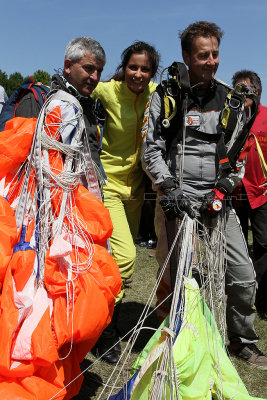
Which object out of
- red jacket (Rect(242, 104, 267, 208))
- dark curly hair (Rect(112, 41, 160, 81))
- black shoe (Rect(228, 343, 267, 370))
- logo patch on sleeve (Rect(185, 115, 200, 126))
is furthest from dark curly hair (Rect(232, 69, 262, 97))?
black shoe (Rect(228, 343, 267, 370))

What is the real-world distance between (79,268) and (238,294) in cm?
132

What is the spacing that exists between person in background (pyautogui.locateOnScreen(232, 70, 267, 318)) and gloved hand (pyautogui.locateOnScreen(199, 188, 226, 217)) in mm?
1475

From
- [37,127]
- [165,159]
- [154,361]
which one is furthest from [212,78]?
[154,361]

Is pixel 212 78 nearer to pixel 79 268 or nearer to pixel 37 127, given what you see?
pixel 37 127

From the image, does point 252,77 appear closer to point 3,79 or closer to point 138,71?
point 138,71

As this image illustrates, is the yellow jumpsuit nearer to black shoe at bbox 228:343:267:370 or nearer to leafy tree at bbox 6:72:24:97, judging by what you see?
black shoe at bbox 228:343:267:370

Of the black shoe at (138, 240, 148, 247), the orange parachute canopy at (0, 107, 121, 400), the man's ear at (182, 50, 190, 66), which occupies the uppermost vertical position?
the man's ear at (182, 50, 190, 66)

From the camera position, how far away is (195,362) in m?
2.14

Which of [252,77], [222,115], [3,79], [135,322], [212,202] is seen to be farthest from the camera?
[3,79]

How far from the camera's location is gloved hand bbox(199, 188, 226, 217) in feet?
9.12

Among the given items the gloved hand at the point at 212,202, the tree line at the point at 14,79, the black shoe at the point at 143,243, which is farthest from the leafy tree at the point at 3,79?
the gloved hand at the point at 212,202

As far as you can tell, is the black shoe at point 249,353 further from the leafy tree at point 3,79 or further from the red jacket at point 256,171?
the leafy tree at point 3,79

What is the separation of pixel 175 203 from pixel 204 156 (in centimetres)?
47

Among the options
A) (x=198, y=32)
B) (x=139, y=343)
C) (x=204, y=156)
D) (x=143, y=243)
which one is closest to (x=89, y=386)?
(x=139, y=343)
